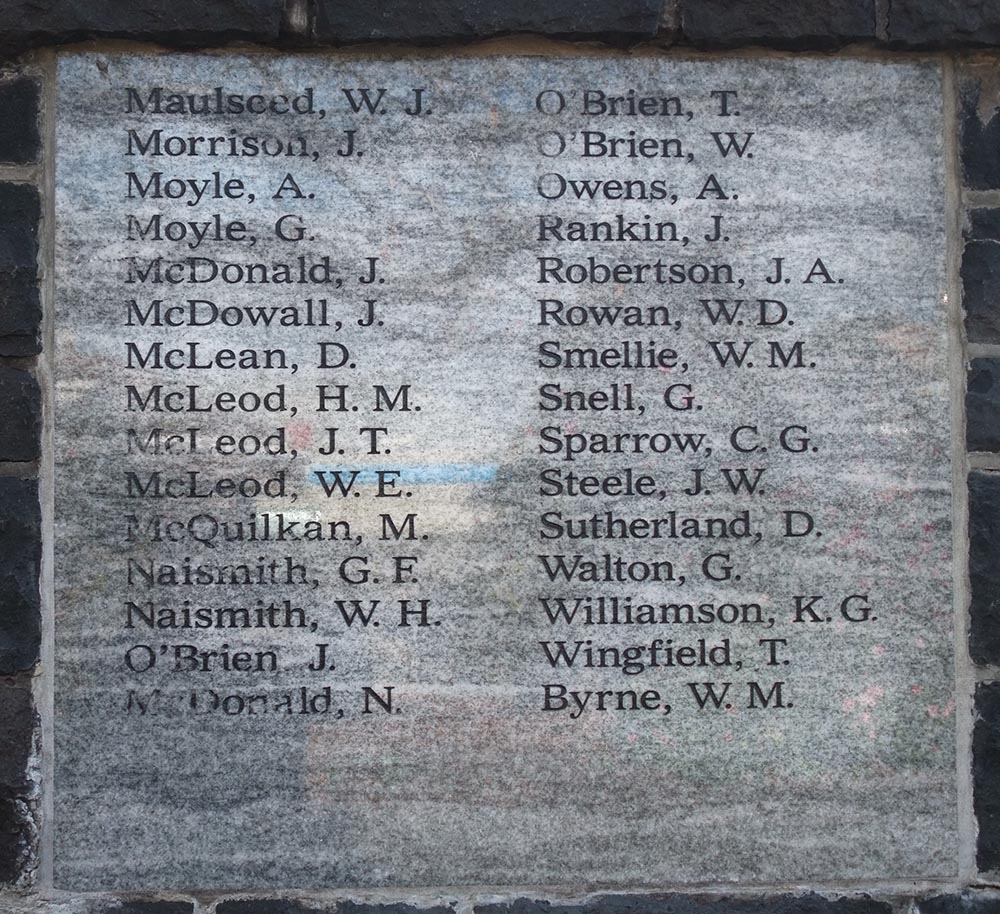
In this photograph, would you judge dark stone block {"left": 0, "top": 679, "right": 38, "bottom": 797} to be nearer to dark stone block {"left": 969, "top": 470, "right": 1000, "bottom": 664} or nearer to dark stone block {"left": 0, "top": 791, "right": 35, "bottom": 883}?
dark stone block {"left": 0, "top": 791, "right": 35, "bottom": 883}

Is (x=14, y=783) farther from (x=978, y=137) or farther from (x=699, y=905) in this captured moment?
(x=978, y=137)

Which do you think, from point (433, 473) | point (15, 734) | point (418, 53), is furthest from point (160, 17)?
point (15, 734)

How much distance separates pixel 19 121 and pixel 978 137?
2.29m

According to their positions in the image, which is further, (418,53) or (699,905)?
(418,53)

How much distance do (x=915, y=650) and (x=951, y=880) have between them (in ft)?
1.76

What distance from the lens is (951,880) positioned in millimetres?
2771

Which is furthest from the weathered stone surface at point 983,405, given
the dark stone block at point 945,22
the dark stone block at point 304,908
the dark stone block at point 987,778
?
the dark stone block at point 304,908

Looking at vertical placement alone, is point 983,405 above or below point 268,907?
above

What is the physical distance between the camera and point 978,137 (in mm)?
2877

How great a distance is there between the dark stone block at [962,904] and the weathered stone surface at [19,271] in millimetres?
2429

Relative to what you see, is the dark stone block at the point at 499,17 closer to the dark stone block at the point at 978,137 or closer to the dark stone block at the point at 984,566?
the dark stone block at the point at 978,137

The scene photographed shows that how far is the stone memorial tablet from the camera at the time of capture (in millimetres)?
2738

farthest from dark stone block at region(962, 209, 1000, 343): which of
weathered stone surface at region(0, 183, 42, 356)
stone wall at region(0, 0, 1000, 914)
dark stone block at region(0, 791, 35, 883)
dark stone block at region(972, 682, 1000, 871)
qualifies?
dark stone block at region(0, 791, 35, 883)

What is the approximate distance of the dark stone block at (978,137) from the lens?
2867mm
